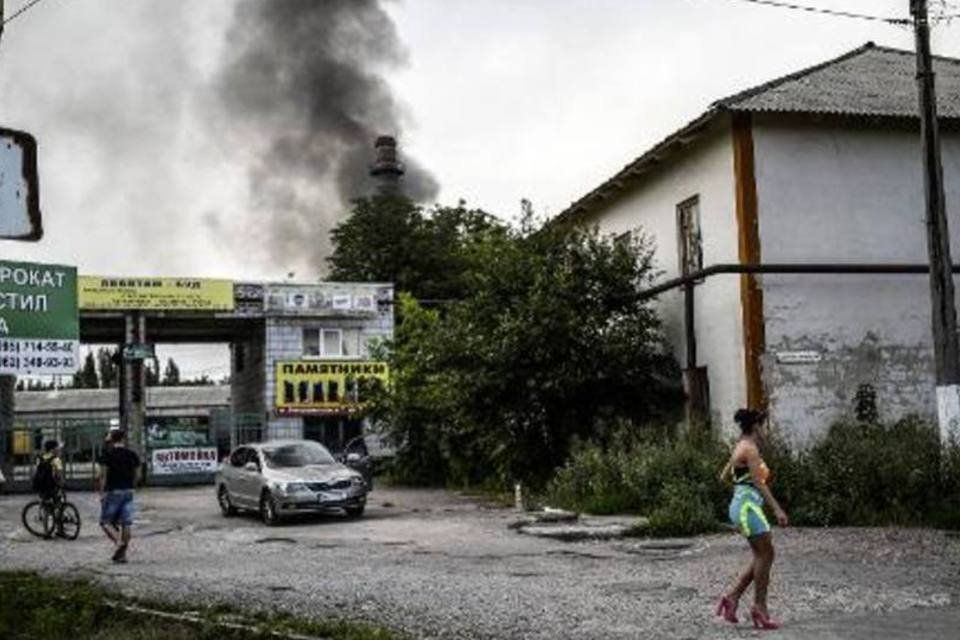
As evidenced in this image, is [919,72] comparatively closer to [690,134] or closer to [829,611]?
[690,134]

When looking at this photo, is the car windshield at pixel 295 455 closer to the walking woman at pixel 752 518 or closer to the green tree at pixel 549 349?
the green tree at pixel 549 349

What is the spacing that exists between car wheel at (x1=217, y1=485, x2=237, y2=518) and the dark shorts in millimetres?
7140

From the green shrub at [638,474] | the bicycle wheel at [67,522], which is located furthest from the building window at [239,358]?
the green shrub at [638,474]

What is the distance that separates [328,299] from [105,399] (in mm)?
38688

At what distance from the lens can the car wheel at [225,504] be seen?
22859 millimetres

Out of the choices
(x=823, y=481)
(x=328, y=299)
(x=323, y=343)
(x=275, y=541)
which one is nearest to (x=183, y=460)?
(x=323, y=343)

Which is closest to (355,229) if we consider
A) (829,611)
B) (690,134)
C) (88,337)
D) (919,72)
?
(88,337)

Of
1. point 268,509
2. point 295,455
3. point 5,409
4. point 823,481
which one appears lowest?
point 268,509

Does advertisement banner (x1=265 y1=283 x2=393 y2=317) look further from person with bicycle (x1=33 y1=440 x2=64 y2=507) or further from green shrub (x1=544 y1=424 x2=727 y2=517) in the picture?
green shrub (x1=544 y1=424 x2=727 y2=517)

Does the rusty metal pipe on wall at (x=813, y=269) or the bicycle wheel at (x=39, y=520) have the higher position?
the rusty metal pipe on wall at (x=813, y=269)

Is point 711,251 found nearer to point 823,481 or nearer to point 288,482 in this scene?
point 823,481

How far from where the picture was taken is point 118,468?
1570 cm

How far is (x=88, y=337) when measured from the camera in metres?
43.1

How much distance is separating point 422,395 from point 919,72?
659 inches
